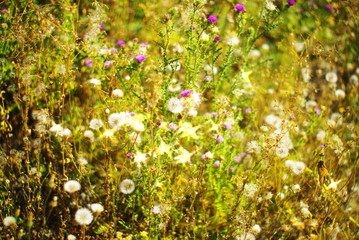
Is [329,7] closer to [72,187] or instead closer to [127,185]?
[127,185]

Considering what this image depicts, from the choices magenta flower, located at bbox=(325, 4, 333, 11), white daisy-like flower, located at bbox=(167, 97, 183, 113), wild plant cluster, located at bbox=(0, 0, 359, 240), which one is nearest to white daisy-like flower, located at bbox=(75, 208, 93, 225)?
wild plant cluster, located at bbox=(0, 0, 359, 240)

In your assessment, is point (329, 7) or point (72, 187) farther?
point (329, 7)

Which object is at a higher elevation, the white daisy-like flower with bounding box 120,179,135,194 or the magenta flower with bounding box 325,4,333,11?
the magenta flower with bounding box 325,4,333,11

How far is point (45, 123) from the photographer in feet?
4.76

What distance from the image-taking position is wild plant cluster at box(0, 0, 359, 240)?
142cm

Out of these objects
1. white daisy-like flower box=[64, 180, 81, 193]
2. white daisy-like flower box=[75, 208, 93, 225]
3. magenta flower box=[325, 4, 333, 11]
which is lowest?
white daisy-like flower box=[75, 208, 93, 225]

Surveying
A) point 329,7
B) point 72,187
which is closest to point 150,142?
point 72,187

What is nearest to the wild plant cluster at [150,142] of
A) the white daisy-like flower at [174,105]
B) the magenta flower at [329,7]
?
the white daisy-like flower at [174,105]

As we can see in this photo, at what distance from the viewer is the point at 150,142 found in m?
1.50

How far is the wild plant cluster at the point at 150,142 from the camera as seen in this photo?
56.1 inches

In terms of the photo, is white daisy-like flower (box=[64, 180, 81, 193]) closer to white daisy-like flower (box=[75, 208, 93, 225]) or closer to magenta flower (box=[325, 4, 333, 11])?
white daisy-like flower (box=[75, 208, 93, 225])

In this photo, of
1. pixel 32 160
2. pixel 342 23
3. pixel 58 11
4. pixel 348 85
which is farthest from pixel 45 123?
pixel 342 23

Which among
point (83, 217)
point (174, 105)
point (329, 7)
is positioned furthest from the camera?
point (329, 7)

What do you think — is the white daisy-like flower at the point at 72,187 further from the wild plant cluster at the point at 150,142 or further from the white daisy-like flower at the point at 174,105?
the white daisy-like flower at the point at 174,105
